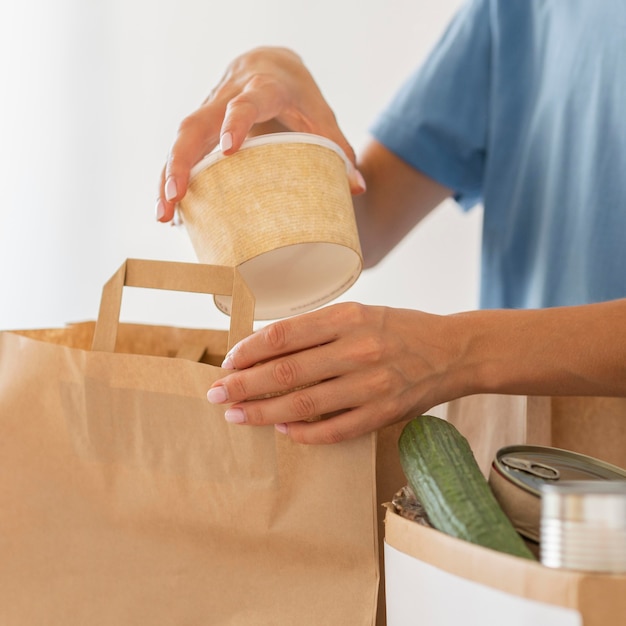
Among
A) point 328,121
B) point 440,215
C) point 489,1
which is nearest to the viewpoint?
point 328,121

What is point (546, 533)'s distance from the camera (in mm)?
376

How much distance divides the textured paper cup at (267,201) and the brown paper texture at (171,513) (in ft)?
0.40

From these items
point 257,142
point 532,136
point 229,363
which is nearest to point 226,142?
point 257,142

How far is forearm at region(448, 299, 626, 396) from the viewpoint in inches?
23.3

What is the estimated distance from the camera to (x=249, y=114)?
69cm

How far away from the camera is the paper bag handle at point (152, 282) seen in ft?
1.95

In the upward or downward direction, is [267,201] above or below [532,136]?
below

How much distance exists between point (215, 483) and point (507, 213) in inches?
26.1

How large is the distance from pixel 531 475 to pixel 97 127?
1814 millimetres

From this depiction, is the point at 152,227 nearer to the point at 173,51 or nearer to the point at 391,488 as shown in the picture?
the point at 173,51

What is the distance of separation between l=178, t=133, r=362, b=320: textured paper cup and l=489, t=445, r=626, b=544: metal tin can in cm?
23

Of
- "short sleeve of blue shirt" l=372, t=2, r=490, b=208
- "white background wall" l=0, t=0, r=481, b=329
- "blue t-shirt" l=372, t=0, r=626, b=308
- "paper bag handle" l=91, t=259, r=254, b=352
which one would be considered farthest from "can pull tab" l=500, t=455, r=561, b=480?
"white background wall" l=0, t=0, r=481, b=329

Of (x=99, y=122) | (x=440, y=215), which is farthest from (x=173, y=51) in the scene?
(x=440, y=215)

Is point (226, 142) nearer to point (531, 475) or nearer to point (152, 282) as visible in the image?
point (152, 282)
